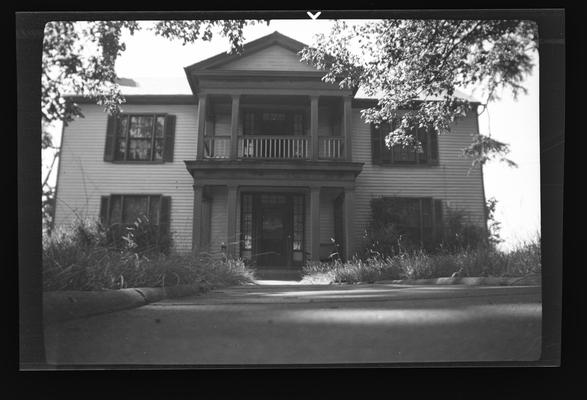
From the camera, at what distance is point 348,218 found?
2510 millimetres

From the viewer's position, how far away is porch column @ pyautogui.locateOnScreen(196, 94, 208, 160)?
2.40 metres

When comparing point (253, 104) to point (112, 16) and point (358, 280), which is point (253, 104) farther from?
point (358, 280)

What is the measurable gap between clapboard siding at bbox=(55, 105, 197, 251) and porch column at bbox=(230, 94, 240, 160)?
241 millimetres

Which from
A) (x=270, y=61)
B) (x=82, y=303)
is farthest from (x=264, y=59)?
(x=82, y=303)

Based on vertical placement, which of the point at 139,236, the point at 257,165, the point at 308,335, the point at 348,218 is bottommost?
the point at 308,335

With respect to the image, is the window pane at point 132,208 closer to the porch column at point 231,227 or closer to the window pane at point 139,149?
the window pane at point 139,149

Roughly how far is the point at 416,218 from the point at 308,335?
913 millimetres

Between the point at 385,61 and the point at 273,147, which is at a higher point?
the point at 385,61

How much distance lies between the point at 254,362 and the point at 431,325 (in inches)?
32.5

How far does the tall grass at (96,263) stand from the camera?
2.02 meters

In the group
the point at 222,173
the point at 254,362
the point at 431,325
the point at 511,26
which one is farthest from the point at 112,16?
the point at 431,325

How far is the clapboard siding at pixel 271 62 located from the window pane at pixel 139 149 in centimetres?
67

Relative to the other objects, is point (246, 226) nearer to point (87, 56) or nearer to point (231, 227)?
point (231, 227)

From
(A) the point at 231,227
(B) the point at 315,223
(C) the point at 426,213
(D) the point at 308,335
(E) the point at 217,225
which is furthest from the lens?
(B) the point at 315,223
